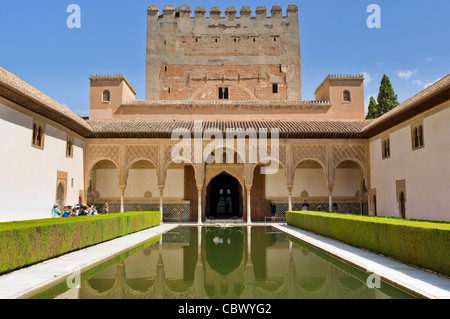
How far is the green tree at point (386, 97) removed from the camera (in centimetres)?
2605

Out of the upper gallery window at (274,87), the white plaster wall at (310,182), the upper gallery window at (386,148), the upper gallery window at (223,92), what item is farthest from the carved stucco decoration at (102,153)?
the upper gallery window at (274,87)

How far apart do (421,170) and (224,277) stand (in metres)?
9.34

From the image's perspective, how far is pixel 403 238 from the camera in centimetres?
622

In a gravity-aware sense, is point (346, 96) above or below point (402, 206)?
above

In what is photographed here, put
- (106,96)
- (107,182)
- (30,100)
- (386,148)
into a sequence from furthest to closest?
(106,96), (107,182), (386,148), (30,100)

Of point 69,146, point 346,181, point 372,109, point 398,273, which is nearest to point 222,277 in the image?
point 398,273

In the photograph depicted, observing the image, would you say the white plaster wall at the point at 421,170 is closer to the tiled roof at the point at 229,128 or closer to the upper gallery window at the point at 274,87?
the tiled roof at the point at 229,128

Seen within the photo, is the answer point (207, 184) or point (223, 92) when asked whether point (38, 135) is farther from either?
point (223, 92)

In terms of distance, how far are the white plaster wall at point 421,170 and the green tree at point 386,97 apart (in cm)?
1164

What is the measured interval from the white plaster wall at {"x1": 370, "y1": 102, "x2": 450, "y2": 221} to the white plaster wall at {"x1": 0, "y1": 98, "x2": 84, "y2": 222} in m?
12.3

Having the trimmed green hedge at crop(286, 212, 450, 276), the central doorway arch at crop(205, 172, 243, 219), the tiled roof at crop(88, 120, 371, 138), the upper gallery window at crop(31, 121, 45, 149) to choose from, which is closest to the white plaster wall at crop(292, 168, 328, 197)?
the tiled roof at crop(88, 120, 371, 138)

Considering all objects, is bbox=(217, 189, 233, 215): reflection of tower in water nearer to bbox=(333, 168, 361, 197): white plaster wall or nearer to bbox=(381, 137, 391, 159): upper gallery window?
bbox=(333, 168, 361, 197): white plaster wall

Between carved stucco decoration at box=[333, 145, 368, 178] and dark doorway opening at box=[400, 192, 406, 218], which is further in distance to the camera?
carved stucco decoration at box=[333, 145, 368, 178]

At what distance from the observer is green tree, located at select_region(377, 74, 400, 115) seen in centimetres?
2605
